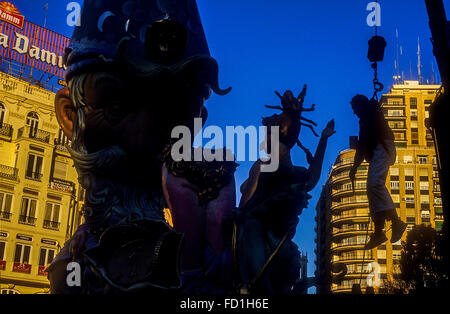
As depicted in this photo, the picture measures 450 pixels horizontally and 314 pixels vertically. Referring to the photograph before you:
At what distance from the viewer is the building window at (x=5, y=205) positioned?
33656 millimetres

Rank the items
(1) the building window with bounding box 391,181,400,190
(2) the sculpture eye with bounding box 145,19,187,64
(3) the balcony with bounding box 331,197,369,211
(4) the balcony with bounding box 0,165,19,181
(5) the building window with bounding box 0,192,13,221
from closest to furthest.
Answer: (2) the sculpture eye with bounding box 145,19,187,64 < (5) the building window with bounding box 0,192,13,221 < (4) the balcony with bounding box 0,165,19,181 < (3) the balcony with bounding box 331,197,369,211 < (1) the building window with bounding box 391,181,400,190

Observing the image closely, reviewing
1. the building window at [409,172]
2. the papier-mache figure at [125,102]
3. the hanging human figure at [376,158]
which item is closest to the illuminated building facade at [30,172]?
the papier-mache figure at [125,102]

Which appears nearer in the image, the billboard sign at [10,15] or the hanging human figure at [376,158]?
the hanging human figure at [376,158]

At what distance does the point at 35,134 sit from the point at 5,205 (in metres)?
4.96

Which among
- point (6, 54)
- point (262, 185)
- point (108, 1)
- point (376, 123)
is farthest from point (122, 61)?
point (6, 54)

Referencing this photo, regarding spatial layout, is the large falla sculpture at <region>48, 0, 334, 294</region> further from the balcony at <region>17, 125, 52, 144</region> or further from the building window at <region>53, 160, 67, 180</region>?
the building window at <region>53, 160, 67, 180</region>

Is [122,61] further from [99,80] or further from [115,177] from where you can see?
[115,177]

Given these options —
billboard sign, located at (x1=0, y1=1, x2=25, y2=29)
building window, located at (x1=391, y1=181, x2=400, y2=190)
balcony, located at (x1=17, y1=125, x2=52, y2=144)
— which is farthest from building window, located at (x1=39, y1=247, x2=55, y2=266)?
building window, located at (x1=391, y1=181, x2=400, y2=190)

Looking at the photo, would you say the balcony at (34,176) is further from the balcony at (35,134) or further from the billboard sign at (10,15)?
the billboard sign at (10,15)

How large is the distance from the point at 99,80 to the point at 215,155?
251 centimetres

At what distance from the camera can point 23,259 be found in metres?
33.7

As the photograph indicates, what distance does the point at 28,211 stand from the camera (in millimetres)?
34969

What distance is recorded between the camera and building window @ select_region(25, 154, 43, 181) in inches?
1400
